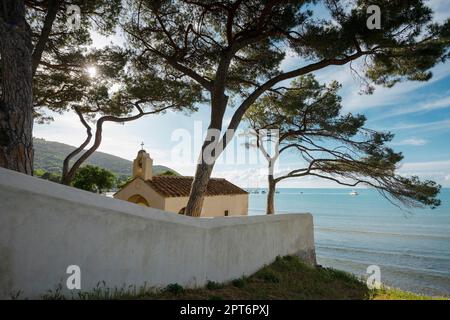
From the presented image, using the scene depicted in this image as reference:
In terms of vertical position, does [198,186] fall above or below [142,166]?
below

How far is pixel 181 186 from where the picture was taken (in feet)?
55.7

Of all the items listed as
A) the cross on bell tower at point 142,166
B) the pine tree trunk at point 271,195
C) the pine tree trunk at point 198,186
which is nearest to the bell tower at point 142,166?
the cross on bell tower at point 142,166

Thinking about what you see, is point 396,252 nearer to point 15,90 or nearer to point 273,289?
point 273,289

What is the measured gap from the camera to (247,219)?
20.7 feet

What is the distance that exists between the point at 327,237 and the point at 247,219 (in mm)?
31330

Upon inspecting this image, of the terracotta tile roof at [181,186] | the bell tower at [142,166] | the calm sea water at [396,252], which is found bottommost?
the calm sea water at [396,252]

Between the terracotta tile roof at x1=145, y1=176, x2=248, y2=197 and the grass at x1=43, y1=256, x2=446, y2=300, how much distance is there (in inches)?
356

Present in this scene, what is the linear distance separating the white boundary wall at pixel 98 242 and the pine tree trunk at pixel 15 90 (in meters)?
1.45

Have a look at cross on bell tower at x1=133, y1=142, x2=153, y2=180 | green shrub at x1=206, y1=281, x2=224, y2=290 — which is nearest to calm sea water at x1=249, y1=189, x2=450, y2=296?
green shrub at x1=206, y1=281, x2=224, y2=290

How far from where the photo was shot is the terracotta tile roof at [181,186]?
51.0 ft

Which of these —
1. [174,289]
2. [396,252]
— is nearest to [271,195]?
[174,289]

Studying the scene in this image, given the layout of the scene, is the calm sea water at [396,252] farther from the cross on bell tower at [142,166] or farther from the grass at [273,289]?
the cross on bell tower at [142,166]

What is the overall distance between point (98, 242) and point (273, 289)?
356cm
